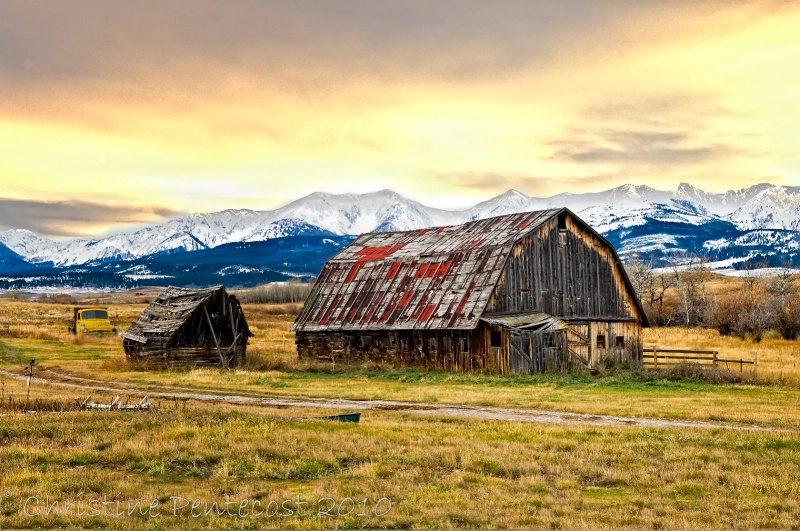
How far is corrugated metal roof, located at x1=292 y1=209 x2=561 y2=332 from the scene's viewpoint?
1718 inches

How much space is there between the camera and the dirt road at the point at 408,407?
22.1 meters

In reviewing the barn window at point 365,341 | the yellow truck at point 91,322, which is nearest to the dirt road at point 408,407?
the barn window at point 365,341

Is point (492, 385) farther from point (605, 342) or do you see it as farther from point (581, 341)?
point (605, 342)

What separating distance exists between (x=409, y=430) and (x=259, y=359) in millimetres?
29424

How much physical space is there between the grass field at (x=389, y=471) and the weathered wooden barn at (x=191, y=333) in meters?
19.1

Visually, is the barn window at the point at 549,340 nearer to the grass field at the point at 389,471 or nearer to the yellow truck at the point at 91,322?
the grass field at the point at 389,471

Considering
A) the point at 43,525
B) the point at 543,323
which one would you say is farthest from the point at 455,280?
the point at 43,525

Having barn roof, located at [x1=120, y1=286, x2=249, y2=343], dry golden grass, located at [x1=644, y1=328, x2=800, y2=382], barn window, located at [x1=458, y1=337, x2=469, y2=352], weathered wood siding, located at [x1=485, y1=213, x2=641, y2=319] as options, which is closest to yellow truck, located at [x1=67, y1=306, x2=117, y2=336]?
barn roof, located at [x1=120, y1=286, x2=249, y2=343]

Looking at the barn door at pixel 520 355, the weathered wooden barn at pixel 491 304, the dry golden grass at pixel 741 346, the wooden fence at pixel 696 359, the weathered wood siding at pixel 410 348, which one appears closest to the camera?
the wooden fence at pixel 696 359

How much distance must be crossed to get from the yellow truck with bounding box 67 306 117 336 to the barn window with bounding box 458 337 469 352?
42.6 m

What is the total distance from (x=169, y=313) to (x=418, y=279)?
1458cm

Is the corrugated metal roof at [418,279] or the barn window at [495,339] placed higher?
the corrugated metal roof at [418,279]

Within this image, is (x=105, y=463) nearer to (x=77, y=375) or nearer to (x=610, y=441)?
(x=610, y=441)

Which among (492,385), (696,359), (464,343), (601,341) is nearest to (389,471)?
(492,385)
